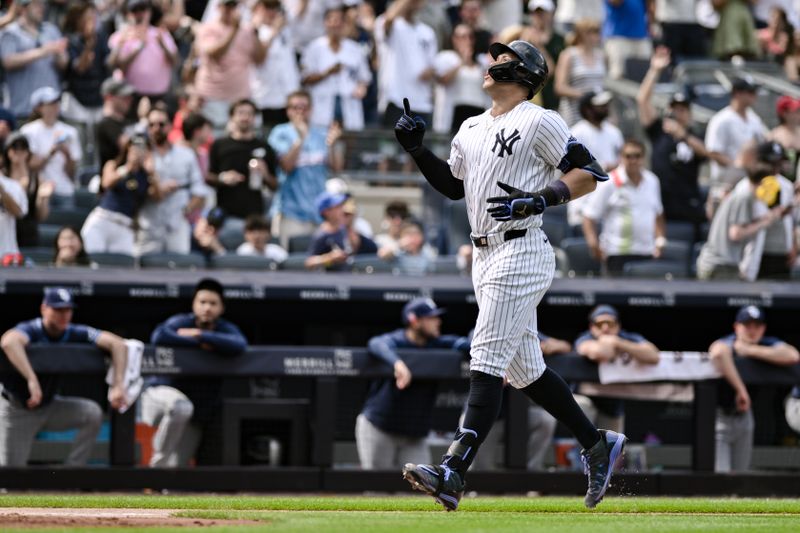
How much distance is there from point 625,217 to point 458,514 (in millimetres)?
5687

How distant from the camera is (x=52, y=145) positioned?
39.0ft

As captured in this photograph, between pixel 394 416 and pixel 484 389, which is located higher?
pixel 484 389

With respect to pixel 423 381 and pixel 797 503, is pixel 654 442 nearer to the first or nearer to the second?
pixel 423 381

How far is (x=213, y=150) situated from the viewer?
11.9 metres

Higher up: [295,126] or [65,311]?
[295,126]

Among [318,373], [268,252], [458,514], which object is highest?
[268,252]

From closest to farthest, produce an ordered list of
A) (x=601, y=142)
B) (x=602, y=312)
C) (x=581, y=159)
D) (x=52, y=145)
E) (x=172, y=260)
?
(x=581, y=159), (x=602, y=312), (x=172, y=260), (x=52, y=145), (x=601, y=142)

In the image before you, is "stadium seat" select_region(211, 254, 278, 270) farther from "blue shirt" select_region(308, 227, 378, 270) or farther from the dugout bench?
the dugout bench

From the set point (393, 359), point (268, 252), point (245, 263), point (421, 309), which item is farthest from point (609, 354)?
point (268, 252)

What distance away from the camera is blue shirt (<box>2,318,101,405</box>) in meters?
9.38

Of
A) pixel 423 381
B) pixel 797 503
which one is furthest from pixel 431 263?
pixel 797 503

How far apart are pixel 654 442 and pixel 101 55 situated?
628 cm

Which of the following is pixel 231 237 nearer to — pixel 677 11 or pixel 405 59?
pixel 405 59

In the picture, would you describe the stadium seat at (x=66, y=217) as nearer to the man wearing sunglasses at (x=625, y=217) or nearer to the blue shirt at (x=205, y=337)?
the blue shirt at (x=205, y=337)
